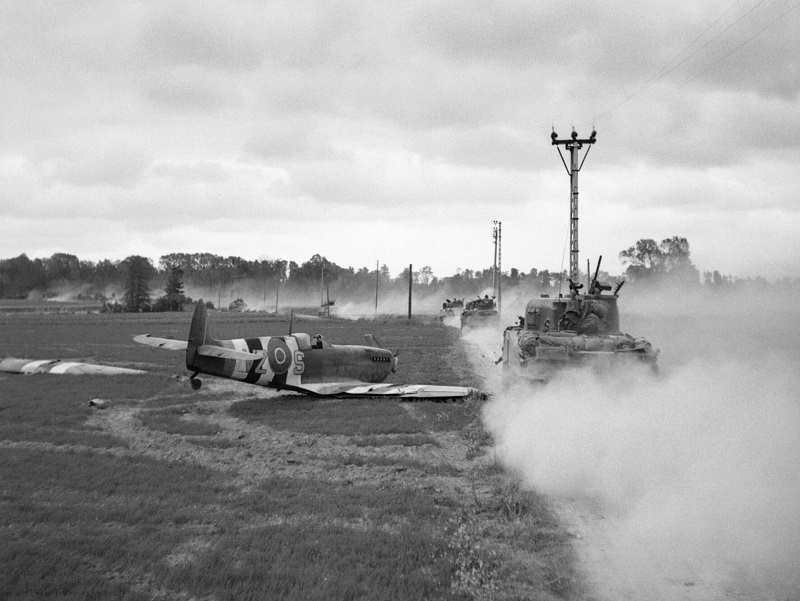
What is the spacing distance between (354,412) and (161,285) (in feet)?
500

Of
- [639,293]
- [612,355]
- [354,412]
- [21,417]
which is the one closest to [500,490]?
[612,355]

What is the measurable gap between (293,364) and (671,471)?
10120mm

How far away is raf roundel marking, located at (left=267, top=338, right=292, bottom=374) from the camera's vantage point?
15.2m

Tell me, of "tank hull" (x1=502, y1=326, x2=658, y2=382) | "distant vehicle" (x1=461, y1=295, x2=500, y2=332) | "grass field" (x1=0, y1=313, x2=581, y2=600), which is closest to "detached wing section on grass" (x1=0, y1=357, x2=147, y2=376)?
"grass field" (x1=0, y1=313, x2=581, y2=600)

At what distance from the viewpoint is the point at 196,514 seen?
720 cm

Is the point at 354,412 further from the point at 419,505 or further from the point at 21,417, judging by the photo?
the point at 21,417

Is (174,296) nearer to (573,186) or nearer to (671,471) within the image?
(573,186)

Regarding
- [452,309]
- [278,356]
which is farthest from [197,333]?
[452,309]

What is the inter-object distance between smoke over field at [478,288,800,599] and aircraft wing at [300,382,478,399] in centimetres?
143

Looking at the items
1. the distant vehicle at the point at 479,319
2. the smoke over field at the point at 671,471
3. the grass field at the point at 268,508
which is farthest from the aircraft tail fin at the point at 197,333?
the distant vehicle at the point at 479,319

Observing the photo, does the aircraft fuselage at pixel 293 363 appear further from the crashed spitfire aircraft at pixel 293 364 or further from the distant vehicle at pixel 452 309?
the distant vehicle at pixel 452 309

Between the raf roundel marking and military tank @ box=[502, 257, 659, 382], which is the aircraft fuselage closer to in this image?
the raf roundel marking

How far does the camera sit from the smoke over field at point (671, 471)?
5632mm

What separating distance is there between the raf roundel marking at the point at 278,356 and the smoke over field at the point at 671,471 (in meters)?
5.45
